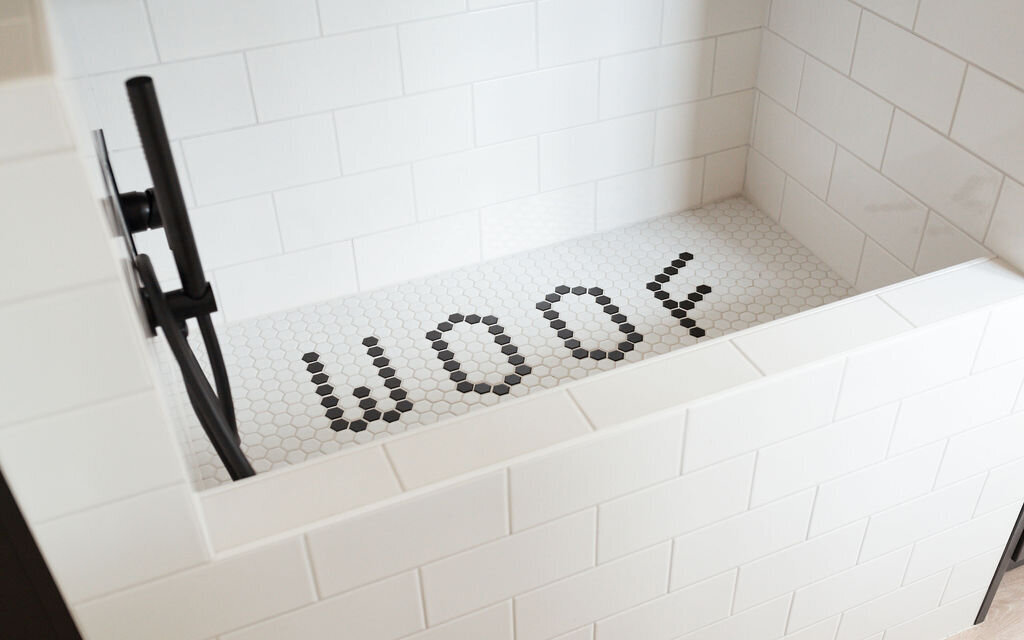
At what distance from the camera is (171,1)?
1405mm

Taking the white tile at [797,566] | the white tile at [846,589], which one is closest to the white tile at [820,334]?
the white tile at [797,566]

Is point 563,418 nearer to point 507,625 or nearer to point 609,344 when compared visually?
point 507,625

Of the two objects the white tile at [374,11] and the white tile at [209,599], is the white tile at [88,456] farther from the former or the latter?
the white tile at [374,11]

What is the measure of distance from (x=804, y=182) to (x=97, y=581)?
1382 mm

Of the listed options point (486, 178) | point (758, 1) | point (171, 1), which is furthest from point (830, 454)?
point (171, 1)

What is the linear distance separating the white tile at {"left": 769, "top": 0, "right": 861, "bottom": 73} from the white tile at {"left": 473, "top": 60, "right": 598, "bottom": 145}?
36cm

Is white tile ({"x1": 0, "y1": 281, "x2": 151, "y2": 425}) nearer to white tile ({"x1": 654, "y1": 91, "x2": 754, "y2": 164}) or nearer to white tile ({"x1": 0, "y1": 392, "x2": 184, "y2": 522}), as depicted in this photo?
white tile ({"x1": 0, "y1": 392, "x2": 184, "y2": 522})

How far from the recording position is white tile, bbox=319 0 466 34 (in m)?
1.50

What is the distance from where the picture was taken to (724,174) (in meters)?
1.95

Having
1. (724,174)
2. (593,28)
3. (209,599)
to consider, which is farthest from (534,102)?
(209,599)

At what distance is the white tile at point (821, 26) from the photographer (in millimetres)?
1580

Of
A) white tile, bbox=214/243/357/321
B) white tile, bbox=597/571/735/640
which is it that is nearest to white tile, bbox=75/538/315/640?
white tile, bbox=597/571/735/640

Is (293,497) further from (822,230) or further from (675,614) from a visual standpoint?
(822,230)

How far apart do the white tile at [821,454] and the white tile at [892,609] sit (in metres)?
0.39
